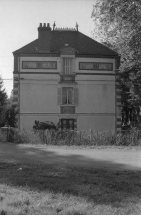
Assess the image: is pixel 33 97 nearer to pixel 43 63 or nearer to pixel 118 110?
pixel 43 63

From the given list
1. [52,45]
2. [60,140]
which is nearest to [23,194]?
[60,140]

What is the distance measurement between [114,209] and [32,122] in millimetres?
24997

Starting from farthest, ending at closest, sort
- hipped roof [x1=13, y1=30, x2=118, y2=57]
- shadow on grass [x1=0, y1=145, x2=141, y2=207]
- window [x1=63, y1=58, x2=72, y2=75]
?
window [x1=63, y1=58, x2=72, y2=75] → hipped roof [x1=13, y1=30, x2=118, y2=57] → shadow on grass [x1=0, y1=145, x2=141, y2=207]

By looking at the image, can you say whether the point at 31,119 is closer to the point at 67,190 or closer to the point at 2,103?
the point at 2,103

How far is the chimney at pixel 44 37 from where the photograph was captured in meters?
31.0

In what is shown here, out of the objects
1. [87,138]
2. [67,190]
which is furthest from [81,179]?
[87,138]

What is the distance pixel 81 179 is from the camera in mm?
7996

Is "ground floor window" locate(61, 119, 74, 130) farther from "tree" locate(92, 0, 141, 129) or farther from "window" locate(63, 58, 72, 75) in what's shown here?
"tree" locate(92, 0, 141, 129)

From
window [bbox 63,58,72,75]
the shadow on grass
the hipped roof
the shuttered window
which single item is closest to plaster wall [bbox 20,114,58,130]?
the shuttered window

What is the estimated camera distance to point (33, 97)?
3069 centimetres

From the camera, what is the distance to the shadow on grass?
6637mm

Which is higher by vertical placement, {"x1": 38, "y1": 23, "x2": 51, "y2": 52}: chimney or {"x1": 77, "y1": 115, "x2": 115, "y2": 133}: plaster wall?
{"x1": 38, "y1": 23, "x2": 51, "y2": 52}: chimney

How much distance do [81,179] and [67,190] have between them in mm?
1121

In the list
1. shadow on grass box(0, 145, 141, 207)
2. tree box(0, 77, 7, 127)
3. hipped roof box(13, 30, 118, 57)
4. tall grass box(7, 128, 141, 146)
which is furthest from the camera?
hipped roof box(13, 30, 118, 57)
